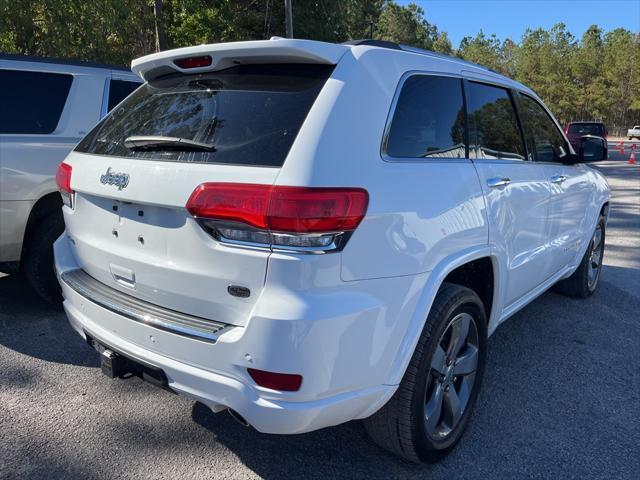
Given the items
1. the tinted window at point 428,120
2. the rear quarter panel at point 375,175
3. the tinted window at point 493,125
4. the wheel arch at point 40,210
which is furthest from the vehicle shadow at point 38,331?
the tinted window at point 493,125

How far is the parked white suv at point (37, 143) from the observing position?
3982 mm

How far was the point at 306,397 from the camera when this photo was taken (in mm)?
1961

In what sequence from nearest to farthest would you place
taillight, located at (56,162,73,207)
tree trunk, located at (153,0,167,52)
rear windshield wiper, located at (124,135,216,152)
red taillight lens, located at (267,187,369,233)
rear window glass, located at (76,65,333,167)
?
red taillight lens, located at (267,187,369,233) < rear window glass, located at (76,65,333,167) < rear windshield wiper, located at (124,135,216,152) < taillight, located at (56,162,73,207) < tree trunk, located at (153,0,167,52)

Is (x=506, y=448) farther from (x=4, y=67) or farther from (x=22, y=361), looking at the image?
(x=4, y=67)

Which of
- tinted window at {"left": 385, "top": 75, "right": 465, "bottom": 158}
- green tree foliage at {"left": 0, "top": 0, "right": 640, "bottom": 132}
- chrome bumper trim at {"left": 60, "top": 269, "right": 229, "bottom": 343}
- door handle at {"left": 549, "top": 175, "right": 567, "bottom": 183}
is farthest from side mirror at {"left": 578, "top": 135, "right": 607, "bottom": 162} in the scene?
green tree foliage at {"left": 0, "top": 0, "right": 640, "bottom": 132}

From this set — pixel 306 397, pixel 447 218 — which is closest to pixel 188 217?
pixel 306 397

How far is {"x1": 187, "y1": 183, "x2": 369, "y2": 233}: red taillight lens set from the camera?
1.90 m

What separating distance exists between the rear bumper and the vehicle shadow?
5.63 feet

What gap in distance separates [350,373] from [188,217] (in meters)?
0.85

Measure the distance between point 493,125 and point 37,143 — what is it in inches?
129

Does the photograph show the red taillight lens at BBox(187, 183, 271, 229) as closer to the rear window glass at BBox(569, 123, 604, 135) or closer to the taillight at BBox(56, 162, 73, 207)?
the taillight at BBox(56, 162, 73, 207)

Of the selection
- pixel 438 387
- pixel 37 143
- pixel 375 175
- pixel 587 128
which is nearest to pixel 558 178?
pixel 438 387

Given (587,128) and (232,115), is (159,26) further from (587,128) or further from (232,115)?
(587,128)

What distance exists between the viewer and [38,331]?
4.04 meters
